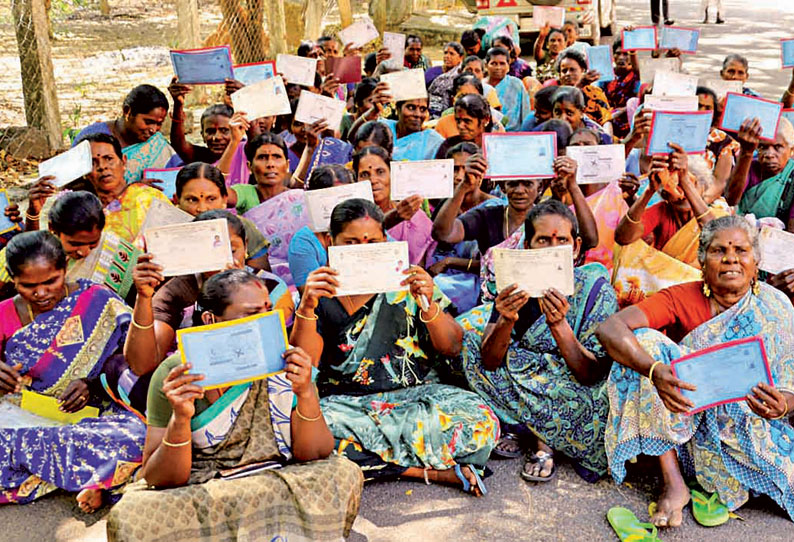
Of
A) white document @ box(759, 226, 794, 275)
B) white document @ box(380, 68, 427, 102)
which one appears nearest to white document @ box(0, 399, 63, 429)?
white document @ box(759, 226, 794, 275)

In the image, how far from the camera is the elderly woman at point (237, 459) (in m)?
2.71

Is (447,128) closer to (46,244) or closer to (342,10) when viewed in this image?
(46,244)

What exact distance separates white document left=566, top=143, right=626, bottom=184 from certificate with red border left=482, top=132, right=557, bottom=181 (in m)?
0.20

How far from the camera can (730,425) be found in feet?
10.7

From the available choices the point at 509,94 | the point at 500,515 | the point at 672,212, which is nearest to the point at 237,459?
the point at 500,515

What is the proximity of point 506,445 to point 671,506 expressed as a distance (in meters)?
0.81

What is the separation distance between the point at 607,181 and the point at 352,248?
2.00m

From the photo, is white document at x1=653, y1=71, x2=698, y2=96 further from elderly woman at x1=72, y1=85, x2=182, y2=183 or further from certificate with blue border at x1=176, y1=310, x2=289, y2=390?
certificate with blue border at x1=176, y1=310, x2=289, y2=390

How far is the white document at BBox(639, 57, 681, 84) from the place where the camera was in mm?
7029

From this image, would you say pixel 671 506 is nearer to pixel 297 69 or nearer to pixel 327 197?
pixel 327 197

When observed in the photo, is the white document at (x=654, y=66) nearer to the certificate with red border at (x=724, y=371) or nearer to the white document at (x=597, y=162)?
the white document at (x=597, y=162)

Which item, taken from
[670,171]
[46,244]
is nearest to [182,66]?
[46,244]

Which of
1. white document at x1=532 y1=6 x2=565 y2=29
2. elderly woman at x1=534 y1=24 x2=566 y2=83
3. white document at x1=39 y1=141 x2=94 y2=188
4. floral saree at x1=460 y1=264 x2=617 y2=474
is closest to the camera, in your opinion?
floral saree at x1=460 y1=264 x2=617 y2=474

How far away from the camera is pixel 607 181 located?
4699 mm
